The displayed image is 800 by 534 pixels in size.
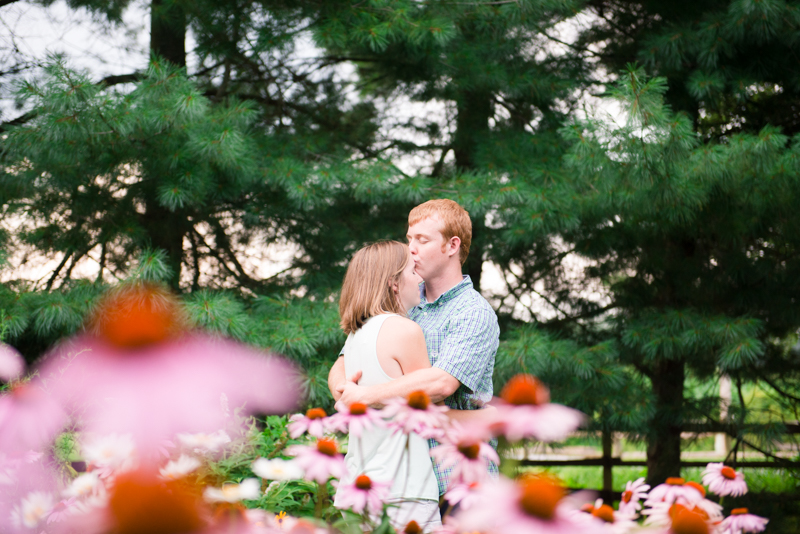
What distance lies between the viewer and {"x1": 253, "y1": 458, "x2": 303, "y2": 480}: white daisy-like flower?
29.6 inches

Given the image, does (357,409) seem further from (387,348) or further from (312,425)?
(387,348)

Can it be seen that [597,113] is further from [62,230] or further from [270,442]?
[62,230]

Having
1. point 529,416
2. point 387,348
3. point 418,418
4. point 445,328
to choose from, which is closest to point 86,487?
point 418,418

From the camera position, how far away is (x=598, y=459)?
564 centimetres

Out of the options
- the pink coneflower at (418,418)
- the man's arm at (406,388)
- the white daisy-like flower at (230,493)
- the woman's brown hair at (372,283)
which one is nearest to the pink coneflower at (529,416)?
the pink coneflower at (418,418)

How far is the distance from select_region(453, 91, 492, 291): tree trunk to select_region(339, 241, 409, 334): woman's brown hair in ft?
7.32

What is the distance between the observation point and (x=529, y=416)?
574mm

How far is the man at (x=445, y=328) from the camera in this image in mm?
1257

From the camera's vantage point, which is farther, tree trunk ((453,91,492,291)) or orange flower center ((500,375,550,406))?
tree trunk ((453,91,492,291))

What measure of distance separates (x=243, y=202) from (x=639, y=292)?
8.56 feet

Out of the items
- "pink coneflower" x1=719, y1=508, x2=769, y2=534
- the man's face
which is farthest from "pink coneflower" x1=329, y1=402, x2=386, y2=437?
the man's face

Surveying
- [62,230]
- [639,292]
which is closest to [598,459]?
[639,292]

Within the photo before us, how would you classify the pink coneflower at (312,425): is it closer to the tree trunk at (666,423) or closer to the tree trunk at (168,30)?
the tree trunk at (168,30)

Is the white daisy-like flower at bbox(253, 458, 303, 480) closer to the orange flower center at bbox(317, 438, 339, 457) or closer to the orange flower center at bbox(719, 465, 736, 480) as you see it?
the orange flower center at bbox(317, 438, 339, 457)
